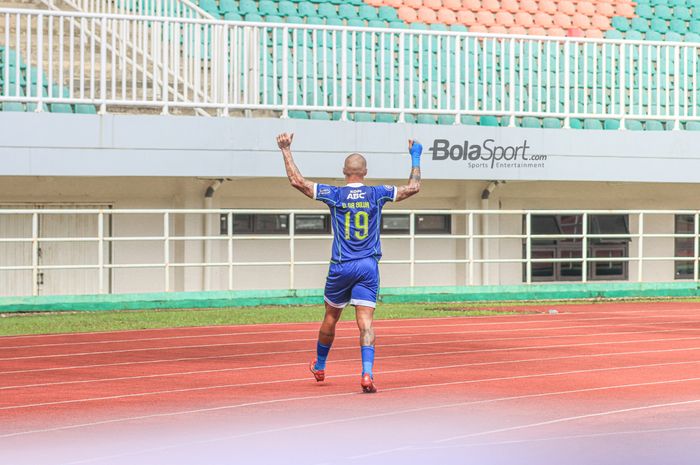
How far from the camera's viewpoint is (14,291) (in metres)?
19.2

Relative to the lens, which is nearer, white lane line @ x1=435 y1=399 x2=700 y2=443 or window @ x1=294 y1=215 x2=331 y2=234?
white lane line @ x1=435 y1=399 x2=700 y2=443

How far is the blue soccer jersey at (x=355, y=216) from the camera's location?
9.07 m

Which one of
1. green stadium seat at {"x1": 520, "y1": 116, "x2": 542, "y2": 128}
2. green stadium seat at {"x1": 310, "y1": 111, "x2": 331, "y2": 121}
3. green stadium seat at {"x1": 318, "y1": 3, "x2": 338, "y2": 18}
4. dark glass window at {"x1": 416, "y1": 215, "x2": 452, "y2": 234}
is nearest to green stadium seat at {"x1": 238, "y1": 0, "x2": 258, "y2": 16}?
green stadium seat at {"x1": 318, "y1": 3, "x2": 338, "y2": 18}

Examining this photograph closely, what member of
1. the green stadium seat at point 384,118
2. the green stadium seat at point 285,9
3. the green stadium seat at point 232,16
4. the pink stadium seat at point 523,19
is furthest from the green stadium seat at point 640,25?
the green stadium seat at point 232,16

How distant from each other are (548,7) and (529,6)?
1.32 ft

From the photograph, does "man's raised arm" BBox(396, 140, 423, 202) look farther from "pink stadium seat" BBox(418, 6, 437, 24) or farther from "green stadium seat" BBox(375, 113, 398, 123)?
"pink stadium seat" BBox(418, 6, 437, 24)

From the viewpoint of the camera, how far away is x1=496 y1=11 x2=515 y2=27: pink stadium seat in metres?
24.3

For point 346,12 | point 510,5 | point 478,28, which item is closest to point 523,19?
point 510,5

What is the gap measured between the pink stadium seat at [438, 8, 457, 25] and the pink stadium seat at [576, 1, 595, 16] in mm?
2699

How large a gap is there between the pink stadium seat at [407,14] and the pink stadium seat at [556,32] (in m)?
2.53

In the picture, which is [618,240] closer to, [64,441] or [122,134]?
[122,134]

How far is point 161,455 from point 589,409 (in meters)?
2.96

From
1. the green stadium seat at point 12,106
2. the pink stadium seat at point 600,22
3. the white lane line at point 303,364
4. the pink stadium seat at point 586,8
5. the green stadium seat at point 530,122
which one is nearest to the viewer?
the white lane line at point 303,364

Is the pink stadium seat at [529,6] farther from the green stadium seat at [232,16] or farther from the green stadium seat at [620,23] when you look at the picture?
the green stadium seat at [232,16]
